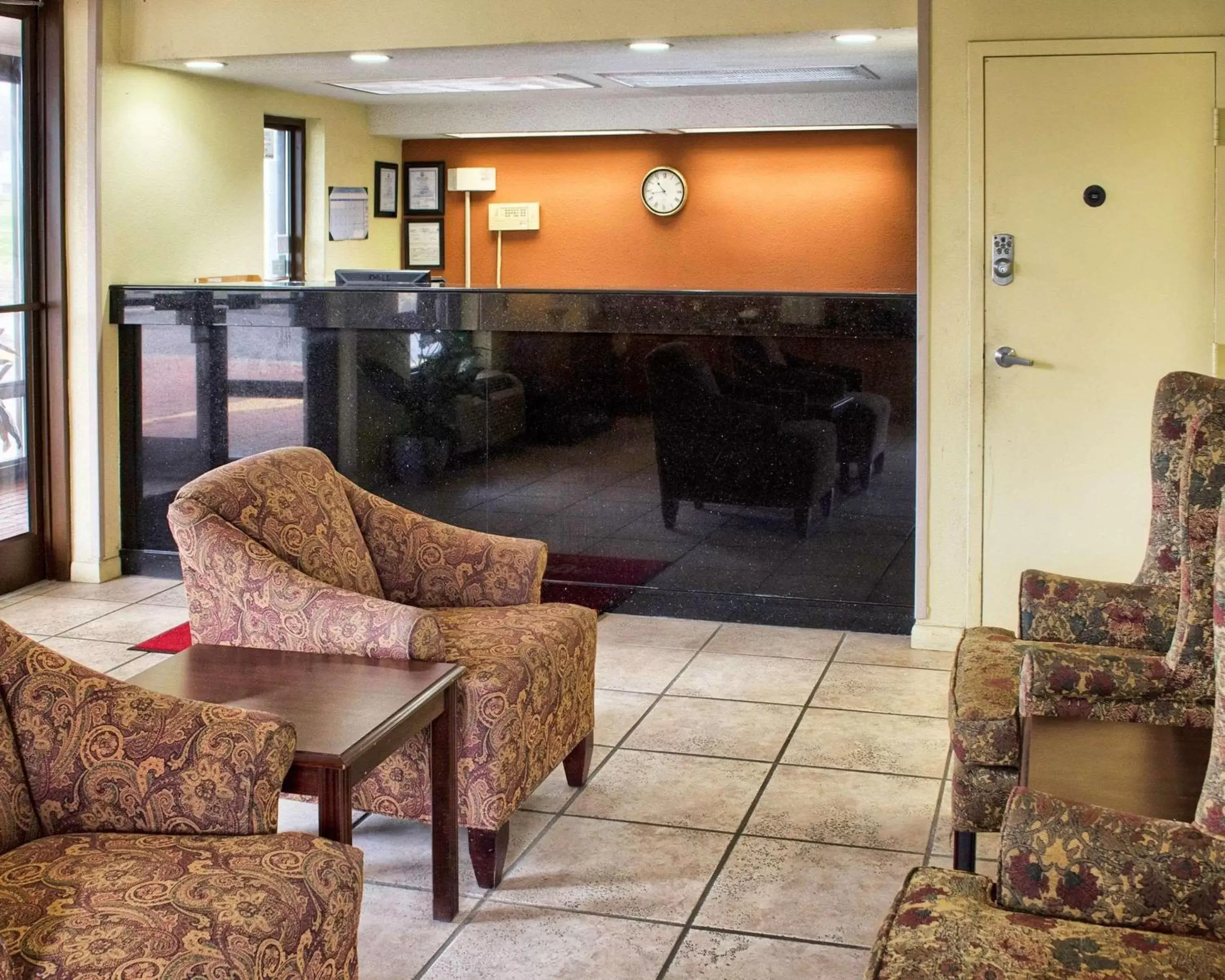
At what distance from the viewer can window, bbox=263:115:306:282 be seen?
Result: 286 inches

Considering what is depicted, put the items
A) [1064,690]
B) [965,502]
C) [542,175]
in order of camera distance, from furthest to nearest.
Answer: [542,175]
[965,502]
[1064,690]

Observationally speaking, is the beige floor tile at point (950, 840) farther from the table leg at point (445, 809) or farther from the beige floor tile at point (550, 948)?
the table leg at point (445, 809)

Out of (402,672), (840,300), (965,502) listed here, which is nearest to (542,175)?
(840,300)

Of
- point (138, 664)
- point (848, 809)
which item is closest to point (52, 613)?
point (138, 664)

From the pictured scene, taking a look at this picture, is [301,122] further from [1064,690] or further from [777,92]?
[1064,690]

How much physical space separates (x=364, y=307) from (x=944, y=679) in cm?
267

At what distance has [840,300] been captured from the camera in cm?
512

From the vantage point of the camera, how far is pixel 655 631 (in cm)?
536

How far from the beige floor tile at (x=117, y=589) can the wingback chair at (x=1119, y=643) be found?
12.0 ft

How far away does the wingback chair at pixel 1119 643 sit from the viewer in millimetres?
2453

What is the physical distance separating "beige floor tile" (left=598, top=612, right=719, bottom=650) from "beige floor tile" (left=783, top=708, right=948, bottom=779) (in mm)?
876

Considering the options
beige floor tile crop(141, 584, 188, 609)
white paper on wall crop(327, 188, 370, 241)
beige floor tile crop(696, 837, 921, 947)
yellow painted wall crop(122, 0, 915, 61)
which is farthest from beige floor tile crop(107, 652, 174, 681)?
white paper on wall crop(327, 188, 370, 241)

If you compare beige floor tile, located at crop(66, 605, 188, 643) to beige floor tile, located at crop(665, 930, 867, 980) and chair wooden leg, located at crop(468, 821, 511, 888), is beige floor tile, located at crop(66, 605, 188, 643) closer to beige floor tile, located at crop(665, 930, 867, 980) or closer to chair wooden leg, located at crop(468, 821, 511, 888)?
chair wooden leg, located at crop(468, 821, 511, 888)

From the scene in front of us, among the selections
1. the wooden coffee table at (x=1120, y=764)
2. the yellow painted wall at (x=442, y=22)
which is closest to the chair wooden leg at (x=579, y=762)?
the wooden coffee table at (x=1120, y=764)
